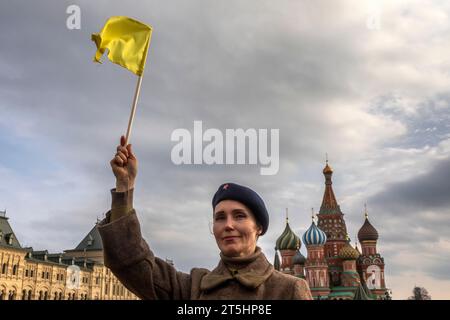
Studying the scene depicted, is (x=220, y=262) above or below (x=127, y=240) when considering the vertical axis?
below

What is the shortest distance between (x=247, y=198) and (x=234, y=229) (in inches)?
10.1

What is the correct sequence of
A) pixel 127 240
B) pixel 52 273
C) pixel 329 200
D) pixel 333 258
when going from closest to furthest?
1. pixel 127 240
2. pixel 52 273
3. pixel 333 258
4. pixel 329 200

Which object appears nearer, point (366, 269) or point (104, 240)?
point (104, 240)

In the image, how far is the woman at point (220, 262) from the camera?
3.33 metres

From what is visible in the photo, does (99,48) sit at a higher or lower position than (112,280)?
lower

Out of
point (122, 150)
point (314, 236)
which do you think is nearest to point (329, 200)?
point (314, 236)

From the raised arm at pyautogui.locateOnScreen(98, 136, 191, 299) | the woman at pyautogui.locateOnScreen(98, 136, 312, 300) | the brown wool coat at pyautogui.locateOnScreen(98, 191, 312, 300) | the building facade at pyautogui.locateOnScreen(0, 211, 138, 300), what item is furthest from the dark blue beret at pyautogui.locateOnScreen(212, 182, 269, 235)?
the building facade at pyautogui.locateOnScreen(0, 211, 138, 300)

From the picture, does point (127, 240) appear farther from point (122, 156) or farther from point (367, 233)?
point (367, 233)

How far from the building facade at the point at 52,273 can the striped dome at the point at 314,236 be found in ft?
85.4

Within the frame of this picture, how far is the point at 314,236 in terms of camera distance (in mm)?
64812
